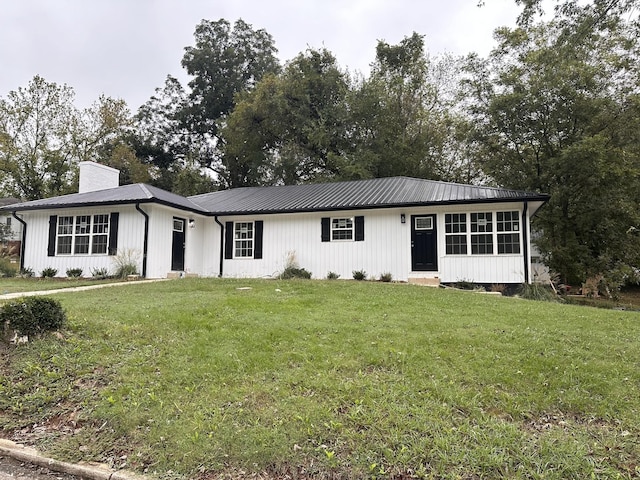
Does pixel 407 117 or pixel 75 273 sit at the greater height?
pixel 407 117

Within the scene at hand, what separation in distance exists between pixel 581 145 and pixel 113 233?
1726 centimetres

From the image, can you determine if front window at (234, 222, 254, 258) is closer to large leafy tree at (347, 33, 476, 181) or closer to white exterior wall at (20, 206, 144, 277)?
white exterior wall at (20, 206, 144, 277)

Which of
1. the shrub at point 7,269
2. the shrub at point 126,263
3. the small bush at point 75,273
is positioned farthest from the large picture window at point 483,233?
the shrub at point 7,269

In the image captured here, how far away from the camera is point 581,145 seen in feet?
49.1

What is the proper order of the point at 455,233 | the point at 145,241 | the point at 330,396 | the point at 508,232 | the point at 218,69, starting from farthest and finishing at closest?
the point at 218,69
the point at 145,241
the point at 455,233
the point at 508,232
the point at 330,396

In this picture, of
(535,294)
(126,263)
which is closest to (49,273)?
(126,263)

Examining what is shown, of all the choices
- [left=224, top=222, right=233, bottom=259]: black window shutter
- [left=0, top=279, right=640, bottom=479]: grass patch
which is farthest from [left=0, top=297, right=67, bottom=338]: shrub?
[left=224, top=222, right=233, bottom=259]: black window shutter

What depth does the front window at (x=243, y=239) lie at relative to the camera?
48.8ft

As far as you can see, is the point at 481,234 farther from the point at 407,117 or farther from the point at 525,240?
the point at 407,117

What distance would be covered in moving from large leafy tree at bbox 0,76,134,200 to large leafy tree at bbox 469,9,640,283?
25.6 metres

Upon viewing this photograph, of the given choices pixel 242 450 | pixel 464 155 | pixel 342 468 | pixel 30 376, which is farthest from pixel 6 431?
pixel 464 155

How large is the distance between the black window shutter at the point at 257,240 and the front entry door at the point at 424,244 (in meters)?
5.52

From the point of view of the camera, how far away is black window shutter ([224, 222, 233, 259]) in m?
15.0

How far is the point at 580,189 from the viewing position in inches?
636
